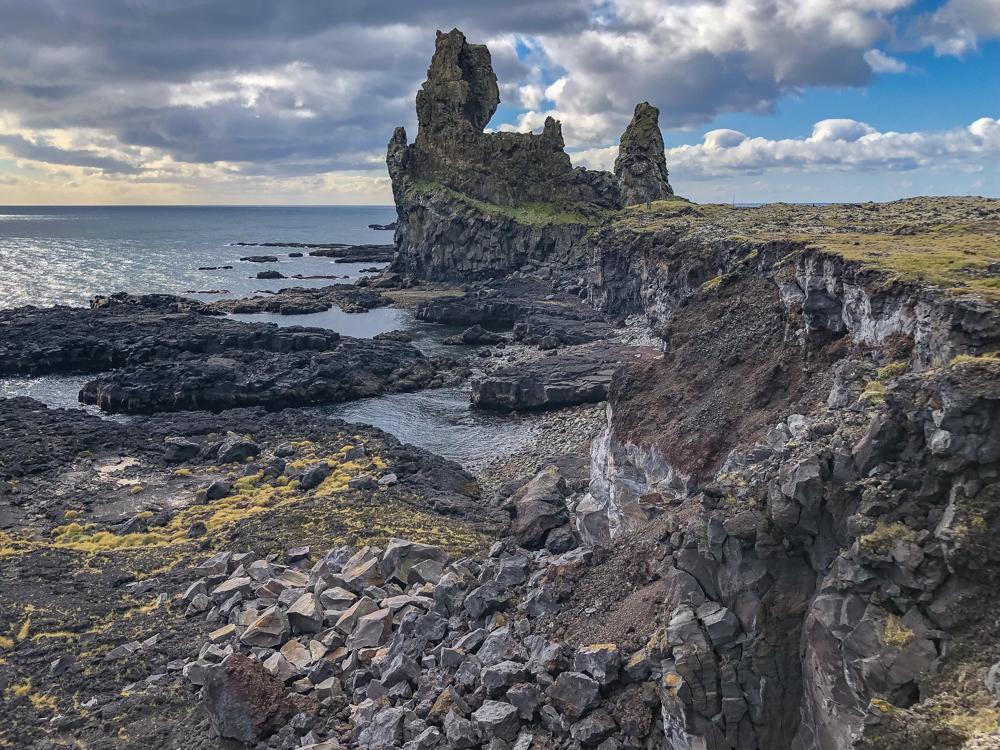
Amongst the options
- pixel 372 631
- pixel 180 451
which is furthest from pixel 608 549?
pixel 180 451

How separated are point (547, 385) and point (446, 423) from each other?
8.66 meters

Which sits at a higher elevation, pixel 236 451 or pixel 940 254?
pixel 940 254

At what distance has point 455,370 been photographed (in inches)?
2532

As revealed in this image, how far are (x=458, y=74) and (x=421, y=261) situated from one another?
1520 inches

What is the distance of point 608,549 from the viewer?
19359mm

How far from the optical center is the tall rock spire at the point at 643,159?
380ft

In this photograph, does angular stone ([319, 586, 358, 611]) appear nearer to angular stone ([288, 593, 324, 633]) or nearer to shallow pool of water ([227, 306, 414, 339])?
angular stone ([288, 593, 324, 633])

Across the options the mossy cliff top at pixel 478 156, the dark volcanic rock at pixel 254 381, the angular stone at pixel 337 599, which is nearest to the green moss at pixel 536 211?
the mossy cliff top at pixel 478 156

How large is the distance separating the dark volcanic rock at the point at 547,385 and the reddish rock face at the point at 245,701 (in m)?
35.8

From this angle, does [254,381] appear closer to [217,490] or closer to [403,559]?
[217,490]

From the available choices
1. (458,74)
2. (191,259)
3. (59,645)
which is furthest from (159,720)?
(191,259)

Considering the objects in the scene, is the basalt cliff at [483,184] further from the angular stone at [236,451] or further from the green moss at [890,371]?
the green moss at [890,371]

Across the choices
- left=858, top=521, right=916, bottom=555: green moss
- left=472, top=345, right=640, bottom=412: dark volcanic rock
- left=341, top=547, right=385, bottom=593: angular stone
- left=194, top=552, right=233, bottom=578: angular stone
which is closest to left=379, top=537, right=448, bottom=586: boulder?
left=341, top=547, right=385, bottom=593: angular stone

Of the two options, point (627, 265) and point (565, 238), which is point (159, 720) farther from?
point (565, 238)
